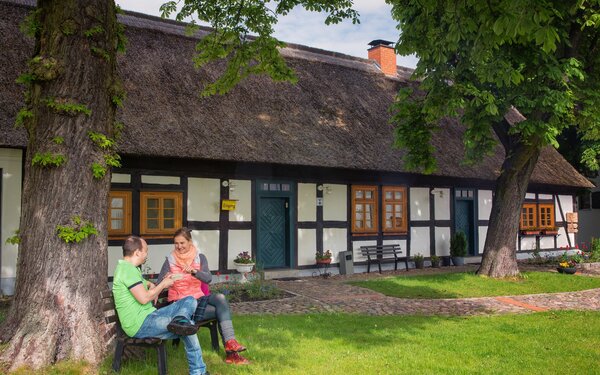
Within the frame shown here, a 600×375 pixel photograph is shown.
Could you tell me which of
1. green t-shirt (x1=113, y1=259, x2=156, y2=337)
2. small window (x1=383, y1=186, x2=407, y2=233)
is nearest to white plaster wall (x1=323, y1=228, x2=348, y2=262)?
small window (x1=383, y1=186, x2=407, y2=233)

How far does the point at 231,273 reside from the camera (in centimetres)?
1170

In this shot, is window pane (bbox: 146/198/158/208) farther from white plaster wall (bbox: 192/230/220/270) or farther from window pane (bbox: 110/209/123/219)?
white plaster wall (bbox: 192/230/220/270)

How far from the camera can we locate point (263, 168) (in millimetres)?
12211

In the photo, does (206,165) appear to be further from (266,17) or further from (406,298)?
(406,298)

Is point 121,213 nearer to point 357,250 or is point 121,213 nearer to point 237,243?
point 237,243

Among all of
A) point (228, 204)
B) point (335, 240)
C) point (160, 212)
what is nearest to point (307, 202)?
point (335, 240)

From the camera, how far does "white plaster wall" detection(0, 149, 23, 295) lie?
9391 mm

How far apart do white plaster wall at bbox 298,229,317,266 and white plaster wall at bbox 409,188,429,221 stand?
11.0 ft

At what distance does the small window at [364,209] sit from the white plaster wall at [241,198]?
2.89 metres

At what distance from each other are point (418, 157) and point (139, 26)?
7.51m

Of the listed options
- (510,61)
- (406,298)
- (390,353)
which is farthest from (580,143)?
(390,353)

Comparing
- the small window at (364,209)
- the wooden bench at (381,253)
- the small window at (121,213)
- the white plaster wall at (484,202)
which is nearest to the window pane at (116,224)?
the small window at (121,213)

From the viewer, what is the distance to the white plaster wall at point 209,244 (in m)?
11.4

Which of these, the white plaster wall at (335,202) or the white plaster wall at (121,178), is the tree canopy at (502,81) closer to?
the white plaster wall at (335,202)
